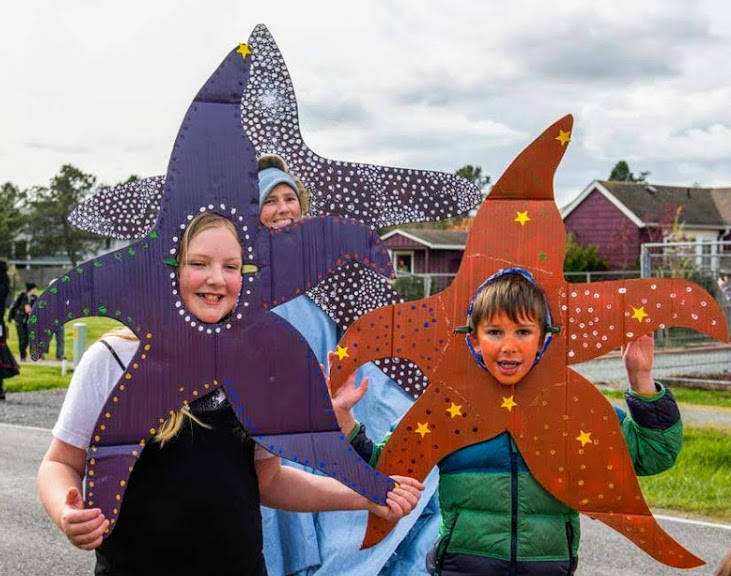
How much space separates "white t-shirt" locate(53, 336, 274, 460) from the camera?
7.43 feet

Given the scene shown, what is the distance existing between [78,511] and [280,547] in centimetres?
185

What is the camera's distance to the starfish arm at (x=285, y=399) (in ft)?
7.54

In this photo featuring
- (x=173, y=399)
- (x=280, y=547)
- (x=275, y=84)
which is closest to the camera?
(x=173, y=399)

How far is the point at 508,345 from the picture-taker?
249 cm

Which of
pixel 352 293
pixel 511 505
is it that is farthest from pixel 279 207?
pixel 511 505

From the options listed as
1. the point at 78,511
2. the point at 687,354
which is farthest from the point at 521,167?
the point at 687,354

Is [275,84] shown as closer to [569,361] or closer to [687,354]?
[569,361]

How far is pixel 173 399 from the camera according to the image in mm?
2270

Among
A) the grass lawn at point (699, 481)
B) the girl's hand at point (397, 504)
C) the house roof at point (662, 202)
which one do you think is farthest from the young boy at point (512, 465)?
the house roof at point (662, 202)

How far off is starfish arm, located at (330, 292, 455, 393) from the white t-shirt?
0.42 meters

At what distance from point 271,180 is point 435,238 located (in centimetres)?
2684

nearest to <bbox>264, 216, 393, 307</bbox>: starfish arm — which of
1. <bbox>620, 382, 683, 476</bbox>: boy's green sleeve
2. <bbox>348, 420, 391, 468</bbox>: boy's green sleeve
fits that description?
<bbox>348, 420, 391, 468</bbox>: boy's green sleeve

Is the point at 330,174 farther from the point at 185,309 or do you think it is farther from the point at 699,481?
the point at 699,481

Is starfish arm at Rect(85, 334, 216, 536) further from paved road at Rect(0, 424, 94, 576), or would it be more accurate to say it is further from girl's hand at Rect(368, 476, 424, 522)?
paved road at Rect(0, 424, 94, 576)
